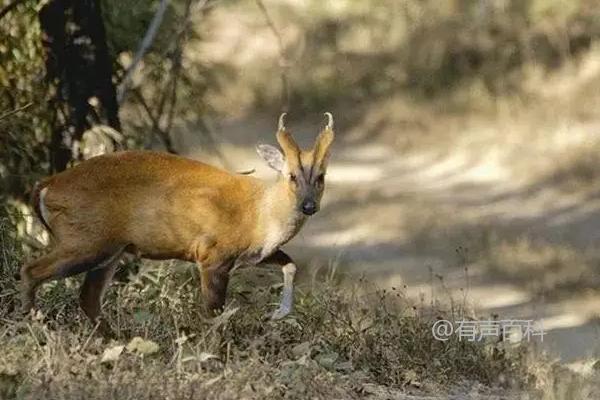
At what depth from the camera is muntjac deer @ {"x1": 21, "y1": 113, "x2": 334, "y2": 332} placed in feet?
25.7

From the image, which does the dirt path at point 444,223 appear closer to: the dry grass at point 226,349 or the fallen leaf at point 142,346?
the dry grass at point 226,349

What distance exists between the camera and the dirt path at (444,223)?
1476 cm

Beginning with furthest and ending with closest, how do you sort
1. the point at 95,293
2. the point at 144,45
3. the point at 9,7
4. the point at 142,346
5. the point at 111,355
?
the point at 144,45, the point at 9,7, the point at 95,293, the point at 142,346, the point at 111,355

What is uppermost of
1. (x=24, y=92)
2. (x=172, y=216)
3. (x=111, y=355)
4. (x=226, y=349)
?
(x=24, y=92)

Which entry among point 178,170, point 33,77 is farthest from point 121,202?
point 33,77

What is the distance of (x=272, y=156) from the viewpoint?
26.1 feet

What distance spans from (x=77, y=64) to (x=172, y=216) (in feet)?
8.37

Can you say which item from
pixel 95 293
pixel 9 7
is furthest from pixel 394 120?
pixel 95 293

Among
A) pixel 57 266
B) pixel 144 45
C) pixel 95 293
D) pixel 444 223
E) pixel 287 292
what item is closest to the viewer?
pixel 57 266

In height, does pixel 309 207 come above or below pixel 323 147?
below

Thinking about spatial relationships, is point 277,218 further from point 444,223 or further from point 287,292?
point 444,223

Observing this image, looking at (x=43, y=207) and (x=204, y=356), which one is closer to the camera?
(x=204, y=356)

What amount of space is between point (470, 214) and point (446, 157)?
2.17 metres

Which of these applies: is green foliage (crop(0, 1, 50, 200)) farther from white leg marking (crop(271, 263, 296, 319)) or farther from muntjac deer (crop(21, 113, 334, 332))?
white leg marking (crop(271, 263, 296, 319))
